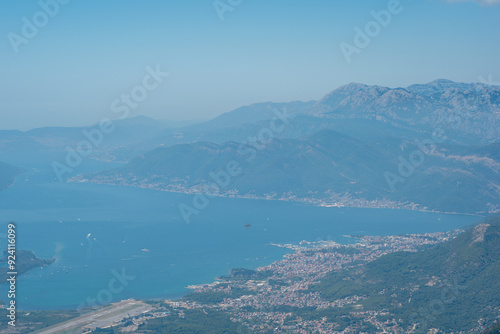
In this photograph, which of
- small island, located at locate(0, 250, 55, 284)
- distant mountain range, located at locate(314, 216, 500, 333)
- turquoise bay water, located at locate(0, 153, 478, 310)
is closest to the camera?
distant mountain range, located at locate(314, 216, 500, 333)

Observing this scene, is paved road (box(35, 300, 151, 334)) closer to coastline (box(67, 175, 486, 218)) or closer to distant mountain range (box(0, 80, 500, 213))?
coastline (box(67, 175, 486, 218))

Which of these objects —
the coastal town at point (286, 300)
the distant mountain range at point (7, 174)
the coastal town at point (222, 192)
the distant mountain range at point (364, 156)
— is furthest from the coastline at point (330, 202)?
the distant mountain range at point (7, 174)

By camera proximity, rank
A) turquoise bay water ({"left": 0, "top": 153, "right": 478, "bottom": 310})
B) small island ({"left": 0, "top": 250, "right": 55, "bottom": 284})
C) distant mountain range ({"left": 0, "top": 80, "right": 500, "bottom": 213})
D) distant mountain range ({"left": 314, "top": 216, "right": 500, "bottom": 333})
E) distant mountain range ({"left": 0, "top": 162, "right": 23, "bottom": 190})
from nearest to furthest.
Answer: distant mountain range ({"left": 314, "top": 216, "right": 500, "bottom": 333})
turquoise bay water ({"left": 0, "top": 153, "right": 478, "bottom": 310})
small island ({"left": 0, "top": 250, "right": 55, "bottom": 284})
distant mountain range ({"left": 0, "top": 80, "right": 500, "bottom": 213})
distant mountain range ({"left": 0, "top": 162, "right": 23, "bottom": 190})

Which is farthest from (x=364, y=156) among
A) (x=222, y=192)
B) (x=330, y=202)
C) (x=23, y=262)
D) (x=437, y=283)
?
(x=23, y=262)

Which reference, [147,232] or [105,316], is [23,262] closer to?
[105,316]

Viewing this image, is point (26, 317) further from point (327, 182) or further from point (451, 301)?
point (327, 182)

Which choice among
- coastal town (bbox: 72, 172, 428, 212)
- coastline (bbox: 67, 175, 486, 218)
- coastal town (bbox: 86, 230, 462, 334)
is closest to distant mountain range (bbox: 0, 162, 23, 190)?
coastal town (bbox: 72, 172, 428, 212)

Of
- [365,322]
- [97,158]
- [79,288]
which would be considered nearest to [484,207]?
[365,322]
